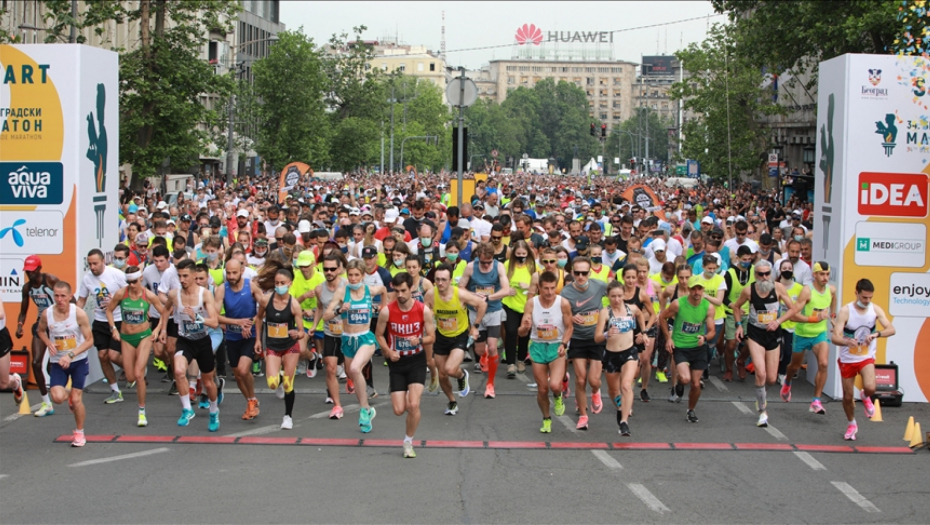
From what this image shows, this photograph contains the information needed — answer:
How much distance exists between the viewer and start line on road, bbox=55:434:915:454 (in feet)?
34.8

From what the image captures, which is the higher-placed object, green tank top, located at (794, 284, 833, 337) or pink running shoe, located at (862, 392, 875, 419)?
green tank top, located at (794, 284, 833, 337)

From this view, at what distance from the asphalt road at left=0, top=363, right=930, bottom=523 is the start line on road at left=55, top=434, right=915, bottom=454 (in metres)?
0.03

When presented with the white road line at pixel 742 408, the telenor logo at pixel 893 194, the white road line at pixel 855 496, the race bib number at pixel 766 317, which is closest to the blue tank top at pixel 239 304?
the race bib number at pixel 766 317

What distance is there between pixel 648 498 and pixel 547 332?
2558 millimetres

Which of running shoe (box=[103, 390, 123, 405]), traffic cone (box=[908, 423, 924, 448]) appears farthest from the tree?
traffic cone (box=[908, 423, 924, 448])

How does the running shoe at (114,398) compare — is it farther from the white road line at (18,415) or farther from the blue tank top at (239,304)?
the blue tank top at (239,304)

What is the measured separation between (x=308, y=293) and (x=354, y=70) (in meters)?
47.2

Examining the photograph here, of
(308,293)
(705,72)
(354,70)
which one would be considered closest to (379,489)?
(308,293)

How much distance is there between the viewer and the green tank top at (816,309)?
1255 centimetres

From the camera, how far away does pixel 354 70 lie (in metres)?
58.2

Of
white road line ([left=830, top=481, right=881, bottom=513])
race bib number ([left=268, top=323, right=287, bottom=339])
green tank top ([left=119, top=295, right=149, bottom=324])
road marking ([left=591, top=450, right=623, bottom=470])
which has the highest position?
green tank top ([left=119, top=295, right=149, bottom=324])

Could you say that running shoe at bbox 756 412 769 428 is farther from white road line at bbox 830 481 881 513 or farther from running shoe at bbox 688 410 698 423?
white road line at bbox 830 481 881 513

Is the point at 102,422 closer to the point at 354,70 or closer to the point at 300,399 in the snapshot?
the point at 300,399

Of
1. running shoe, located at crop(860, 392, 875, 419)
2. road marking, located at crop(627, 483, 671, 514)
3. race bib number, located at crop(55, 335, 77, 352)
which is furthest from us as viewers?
running shoe, located at crop(860, 392, 875, 419)
